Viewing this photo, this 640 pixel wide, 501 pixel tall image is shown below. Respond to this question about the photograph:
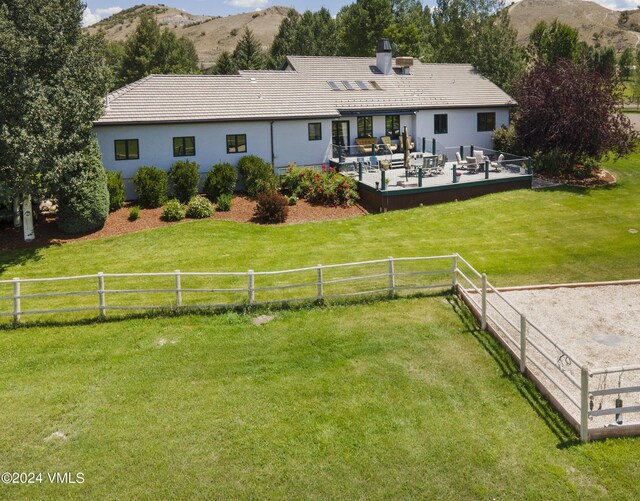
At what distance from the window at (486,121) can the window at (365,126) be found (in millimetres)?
8148

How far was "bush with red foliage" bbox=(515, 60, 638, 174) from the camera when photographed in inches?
1180

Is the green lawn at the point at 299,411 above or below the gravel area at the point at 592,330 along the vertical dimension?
below

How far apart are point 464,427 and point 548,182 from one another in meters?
25.4

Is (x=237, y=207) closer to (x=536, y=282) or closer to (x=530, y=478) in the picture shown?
(x=536, y=282)

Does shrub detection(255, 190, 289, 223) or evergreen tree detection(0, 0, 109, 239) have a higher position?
evergreen tree detection(0, 0, 109, 239)

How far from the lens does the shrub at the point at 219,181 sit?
28.0 m

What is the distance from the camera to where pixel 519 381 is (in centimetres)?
1145

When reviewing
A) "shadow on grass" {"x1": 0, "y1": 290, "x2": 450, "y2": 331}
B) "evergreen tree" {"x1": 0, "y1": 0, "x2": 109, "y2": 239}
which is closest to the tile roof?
"evergreen tree" {"x1": 0, "y1": 0, "x2": 109, "y2": 239}

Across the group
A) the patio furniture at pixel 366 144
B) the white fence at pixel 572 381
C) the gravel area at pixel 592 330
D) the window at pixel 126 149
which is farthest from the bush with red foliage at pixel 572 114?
the window at pixel 126 149

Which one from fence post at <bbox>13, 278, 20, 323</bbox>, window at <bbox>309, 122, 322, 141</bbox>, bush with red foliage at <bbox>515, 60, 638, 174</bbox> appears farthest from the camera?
window at <bbox>309, 122, 322, 141</bbox>

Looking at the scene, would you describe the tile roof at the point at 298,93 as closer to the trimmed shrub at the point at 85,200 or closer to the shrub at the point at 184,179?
the shrub at the point at 184,179

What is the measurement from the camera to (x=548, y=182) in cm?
3180

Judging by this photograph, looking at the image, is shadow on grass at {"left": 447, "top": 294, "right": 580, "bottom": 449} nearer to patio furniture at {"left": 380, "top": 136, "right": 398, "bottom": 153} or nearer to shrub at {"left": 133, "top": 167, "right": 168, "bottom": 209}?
shrub at {"left": 133, "top": 167, "right": 168, "bottom": 209}

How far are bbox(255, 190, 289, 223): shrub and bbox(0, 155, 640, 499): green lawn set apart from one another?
1075 cm
